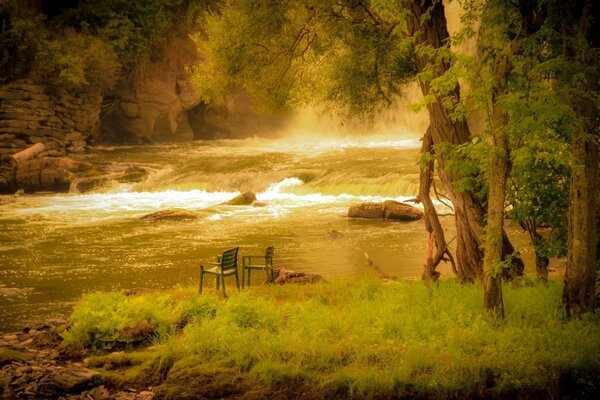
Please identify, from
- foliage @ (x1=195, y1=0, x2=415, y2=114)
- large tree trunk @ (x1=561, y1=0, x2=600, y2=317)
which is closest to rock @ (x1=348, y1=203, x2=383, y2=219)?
foliage @ (x1=195, y1=0, x2=415, y2=114)

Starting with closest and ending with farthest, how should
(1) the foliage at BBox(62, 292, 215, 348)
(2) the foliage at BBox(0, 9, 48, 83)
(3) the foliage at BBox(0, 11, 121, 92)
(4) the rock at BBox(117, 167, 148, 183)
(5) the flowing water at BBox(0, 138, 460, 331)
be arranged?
(1) the foliage at BBox(62, 292, 215, 348) → (5) the flowing water at BBox(0, 138, 460, 331) → (4) the rock at BBox(117, 167, 148, 183) → (2) the foliage at BBox(0, 9, 48, 83) → (3) the foliage at BBox(0, 11, 121, 92)

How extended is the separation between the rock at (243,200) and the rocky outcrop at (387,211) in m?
4.42

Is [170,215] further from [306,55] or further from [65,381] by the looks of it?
[65,381]

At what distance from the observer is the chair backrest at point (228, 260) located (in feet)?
37.6

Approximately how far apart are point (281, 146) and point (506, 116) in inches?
1263

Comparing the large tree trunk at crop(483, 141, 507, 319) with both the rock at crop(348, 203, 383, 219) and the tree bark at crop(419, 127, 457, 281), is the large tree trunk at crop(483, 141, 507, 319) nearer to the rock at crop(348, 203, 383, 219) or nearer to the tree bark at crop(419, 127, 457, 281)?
the tree bark at crop(419, 127, 457, 281)

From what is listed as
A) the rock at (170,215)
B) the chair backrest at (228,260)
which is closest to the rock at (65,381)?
the chair backrest at (228,260)

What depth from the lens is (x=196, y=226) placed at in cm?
2144

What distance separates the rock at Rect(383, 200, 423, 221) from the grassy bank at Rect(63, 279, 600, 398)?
37.1ft

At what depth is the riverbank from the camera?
7.54 metres

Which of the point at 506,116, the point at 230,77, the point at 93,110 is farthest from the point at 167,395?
the point at 93,110

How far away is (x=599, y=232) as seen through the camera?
9398mm

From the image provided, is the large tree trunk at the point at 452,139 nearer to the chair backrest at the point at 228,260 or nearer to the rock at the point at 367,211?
the chair backrest at the point at 228,260

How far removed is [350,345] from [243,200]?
17.4 m
